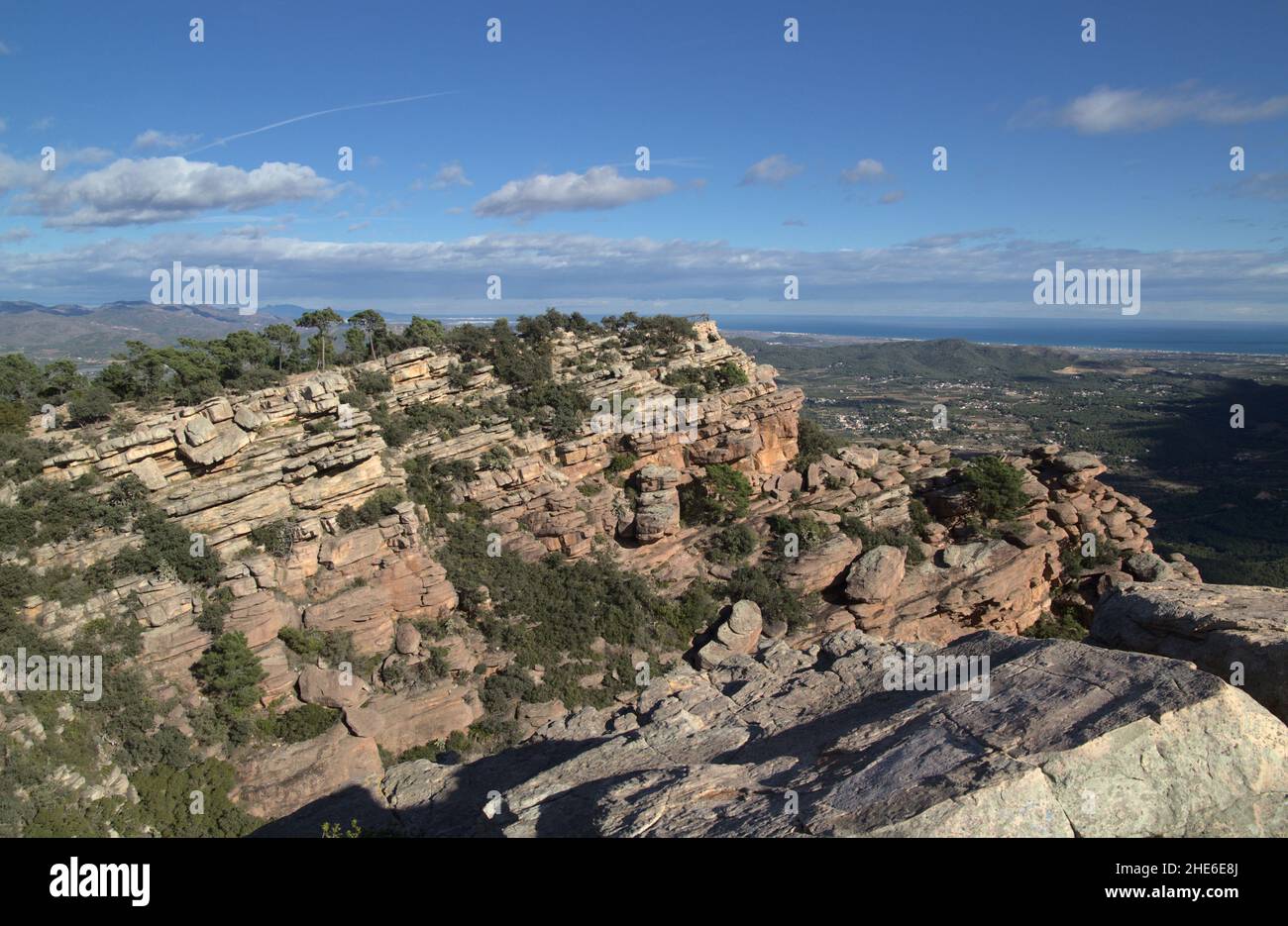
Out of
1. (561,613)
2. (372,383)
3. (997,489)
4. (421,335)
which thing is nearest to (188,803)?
(561,613)

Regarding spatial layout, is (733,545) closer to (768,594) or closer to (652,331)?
(768,594)

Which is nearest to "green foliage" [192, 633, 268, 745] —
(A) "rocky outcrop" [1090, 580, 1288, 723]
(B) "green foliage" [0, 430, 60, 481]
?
(B) "green foliage" [0, 430, 60, 481]

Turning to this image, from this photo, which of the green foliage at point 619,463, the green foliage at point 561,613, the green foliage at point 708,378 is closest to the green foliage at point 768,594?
the green foliage at point 561,613

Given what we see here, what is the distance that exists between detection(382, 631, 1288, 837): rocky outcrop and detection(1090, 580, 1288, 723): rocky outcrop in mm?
2140

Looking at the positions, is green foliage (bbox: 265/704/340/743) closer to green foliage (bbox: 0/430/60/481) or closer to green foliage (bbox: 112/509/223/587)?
green foliage (bbox: 112/509/223/587)

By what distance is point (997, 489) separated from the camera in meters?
29.4

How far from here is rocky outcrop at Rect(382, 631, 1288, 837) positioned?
6.63 m

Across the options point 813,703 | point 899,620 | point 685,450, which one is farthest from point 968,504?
point 813,703

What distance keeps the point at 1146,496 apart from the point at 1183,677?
219 feet

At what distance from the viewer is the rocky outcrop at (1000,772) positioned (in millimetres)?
6633

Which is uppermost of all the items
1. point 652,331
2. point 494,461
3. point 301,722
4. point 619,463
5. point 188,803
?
point 652,331

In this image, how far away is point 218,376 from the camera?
29.5 m

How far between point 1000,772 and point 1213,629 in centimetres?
746
